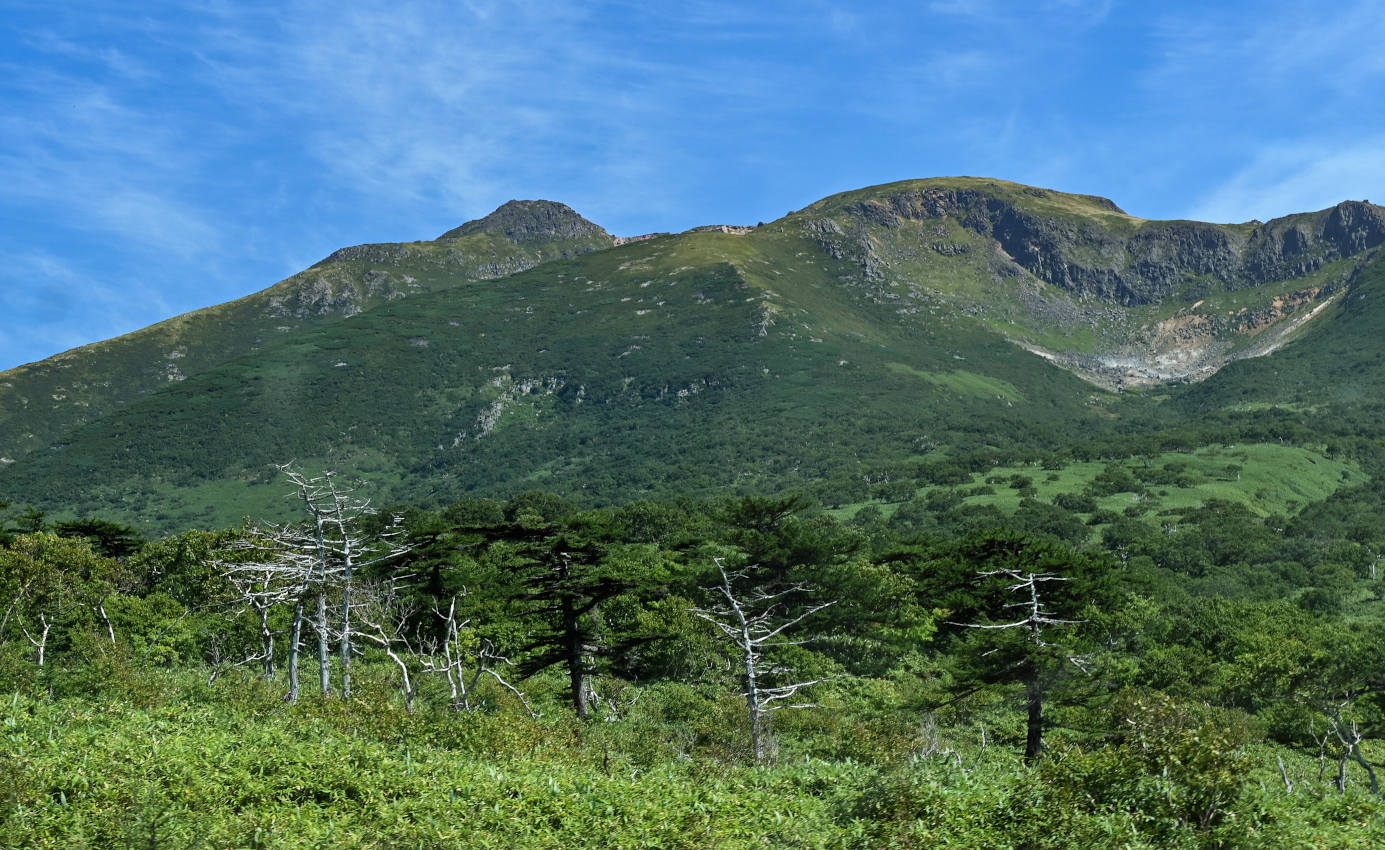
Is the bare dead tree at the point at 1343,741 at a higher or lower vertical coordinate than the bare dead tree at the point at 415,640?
lower

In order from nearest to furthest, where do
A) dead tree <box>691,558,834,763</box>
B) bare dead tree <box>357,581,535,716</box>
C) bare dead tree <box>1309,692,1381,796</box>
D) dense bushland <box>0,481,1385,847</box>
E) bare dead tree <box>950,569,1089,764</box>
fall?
1. dense bushland <box>0,481,1385,847</box>
2. dead tree <box>691,558,834,763</box>
3. bare dead tree <box>1309,692,1381,796</box>
4. bare dead tree <box>950,569,1089,764</box>
5. bare dead tree <box>357,581,535,716</box>

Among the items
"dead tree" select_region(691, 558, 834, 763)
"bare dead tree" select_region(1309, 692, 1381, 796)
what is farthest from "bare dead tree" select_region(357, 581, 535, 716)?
"bare dead tree" select_region(1309, 692, 1381, 796)

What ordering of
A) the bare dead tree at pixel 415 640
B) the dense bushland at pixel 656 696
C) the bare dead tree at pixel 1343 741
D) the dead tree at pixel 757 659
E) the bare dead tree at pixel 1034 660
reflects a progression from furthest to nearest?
the bare dead tree at pixel 415 640, the bare dead tree at pixel 1034 660, the bare dead tree at pixel 1343 741, the dead tree at pixel 757 659, the dense bushland at pixel 656 696

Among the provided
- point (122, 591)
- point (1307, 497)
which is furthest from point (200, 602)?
point (1307, 497)

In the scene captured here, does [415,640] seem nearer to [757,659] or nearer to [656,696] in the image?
[656,696]

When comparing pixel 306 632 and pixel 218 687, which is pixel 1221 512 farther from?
pixel 218 687

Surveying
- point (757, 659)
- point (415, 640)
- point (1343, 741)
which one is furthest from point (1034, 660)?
point (415, 640)

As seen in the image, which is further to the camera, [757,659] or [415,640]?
[415,640]

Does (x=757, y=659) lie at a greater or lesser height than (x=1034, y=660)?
greater

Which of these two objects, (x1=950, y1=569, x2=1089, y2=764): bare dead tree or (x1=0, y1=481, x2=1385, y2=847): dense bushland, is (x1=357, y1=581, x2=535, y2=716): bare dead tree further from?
(x1=950, y1=569, x2=1089, y2=764): bare dead tree

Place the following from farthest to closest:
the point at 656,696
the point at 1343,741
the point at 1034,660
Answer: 1. the point at 656,696
2. the point at 1034,660
3. the point at 1343,741

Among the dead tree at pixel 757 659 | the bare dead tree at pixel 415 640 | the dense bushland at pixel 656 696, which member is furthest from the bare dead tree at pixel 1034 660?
the bare dead tree at pixel 415 640

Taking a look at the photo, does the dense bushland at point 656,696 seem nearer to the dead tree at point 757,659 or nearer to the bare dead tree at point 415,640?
the bare dead tree at point 415,640

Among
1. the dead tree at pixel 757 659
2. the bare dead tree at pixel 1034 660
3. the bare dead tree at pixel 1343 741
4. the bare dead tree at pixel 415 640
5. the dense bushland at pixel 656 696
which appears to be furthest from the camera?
the bare dead tree at pixel 415 640
